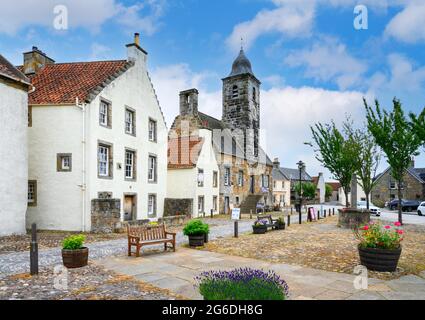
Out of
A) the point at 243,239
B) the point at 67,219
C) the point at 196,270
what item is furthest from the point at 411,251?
the point at 67,219

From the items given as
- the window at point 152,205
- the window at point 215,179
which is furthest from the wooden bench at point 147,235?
the window at point 215,179

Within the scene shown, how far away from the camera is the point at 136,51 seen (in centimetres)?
2253

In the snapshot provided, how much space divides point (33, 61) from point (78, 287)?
19.8m

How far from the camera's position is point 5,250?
39.7 feet

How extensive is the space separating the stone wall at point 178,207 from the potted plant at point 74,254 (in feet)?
54.7

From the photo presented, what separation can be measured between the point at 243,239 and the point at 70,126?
1140cm

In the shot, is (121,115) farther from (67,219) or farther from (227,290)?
(227,290)

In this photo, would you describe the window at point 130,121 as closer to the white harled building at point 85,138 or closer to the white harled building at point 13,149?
the white harled building at point 85,138

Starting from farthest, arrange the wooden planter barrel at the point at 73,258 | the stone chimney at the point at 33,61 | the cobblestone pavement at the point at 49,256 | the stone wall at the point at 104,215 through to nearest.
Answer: the stone chimney at the point at 33,61 < the stone wall at the point at 104,215 < the cobblestone pavement at the point at 49,256 < the wooden planter barrel at the point at 73,258

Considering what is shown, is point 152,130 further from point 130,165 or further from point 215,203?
point 215,203

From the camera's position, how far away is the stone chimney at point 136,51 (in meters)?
22.3

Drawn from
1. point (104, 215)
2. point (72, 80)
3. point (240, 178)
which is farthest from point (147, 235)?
point (240, 178)

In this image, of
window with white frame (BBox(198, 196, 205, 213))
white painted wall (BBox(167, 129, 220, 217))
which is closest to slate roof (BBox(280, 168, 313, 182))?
white painted wall (BBox(167, 129, 220, 217))

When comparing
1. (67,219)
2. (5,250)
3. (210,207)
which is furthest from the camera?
(210,207)
